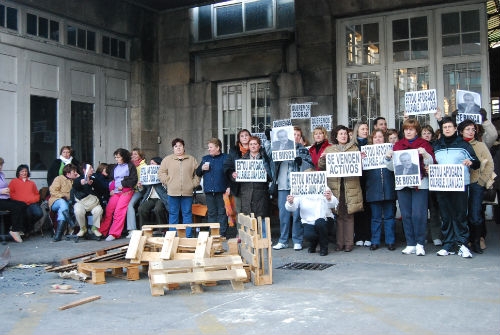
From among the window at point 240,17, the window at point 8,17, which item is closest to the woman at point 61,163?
the window at point 8,17

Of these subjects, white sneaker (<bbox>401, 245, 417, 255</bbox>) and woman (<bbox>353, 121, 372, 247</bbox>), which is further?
woman (<bbox>353, 121, 372, 247</bbox>)

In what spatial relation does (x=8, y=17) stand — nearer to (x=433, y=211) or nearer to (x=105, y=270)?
(x=105, y=270)

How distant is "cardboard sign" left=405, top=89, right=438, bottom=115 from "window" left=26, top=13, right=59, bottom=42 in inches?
Result: 328

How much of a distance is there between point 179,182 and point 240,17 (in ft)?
19.9

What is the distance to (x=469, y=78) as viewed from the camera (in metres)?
12.6

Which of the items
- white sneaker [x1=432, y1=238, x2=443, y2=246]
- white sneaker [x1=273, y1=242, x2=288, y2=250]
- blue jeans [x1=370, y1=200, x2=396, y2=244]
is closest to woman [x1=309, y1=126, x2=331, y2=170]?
blue jeans [x1=370, y1=200, x2=396, y2=244]

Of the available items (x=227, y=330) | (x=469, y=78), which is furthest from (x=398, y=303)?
(x=469, y=78)

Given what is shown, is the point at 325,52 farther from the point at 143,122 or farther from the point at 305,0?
the point at 143,122

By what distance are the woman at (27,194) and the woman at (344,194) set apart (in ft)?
20.0

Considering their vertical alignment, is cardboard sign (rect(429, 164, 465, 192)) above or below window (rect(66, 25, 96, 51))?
below

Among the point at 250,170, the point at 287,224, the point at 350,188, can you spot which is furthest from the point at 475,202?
the point at 250,170

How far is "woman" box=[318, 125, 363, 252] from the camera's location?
9.12m

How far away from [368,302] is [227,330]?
165 cm

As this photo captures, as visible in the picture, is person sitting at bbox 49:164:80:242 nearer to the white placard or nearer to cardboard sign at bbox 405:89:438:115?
the white placard
